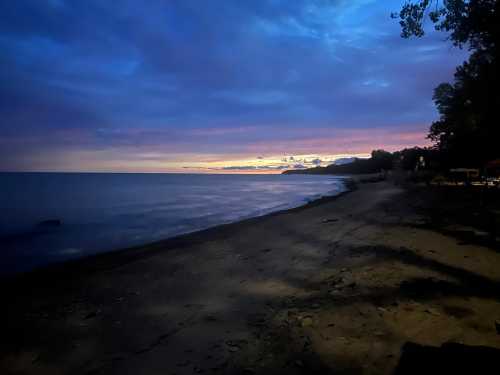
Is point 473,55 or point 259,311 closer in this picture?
point 259,311

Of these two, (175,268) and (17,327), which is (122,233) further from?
(17,327)

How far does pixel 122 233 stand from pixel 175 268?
10.7 m

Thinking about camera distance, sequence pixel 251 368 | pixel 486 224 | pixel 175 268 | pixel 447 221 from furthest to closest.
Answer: pixel 447 221 < pixel 486 224 < pixel 175 268 < pixel 251 368

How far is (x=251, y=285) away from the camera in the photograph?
6688 millimetres

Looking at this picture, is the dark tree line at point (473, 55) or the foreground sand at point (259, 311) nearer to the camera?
the foreground sand at point (259, 311)

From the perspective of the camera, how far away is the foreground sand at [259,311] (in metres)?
3.81

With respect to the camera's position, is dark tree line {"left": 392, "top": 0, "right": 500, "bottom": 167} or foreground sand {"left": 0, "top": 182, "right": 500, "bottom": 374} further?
dark tree line {"left": 392, "top": 0, "right": 500, "bottom": 167}

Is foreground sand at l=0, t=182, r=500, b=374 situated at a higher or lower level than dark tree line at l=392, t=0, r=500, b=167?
lower

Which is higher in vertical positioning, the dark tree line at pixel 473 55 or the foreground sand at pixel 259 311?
the dark tree line at pixel 473 55

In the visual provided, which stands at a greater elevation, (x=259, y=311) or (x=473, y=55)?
(x=473, y=55)

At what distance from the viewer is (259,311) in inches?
204

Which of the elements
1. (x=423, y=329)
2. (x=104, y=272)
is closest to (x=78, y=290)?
(x=104, y=272)

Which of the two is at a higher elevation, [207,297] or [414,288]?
[414,288]

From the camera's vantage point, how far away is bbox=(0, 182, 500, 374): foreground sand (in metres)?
3.81
